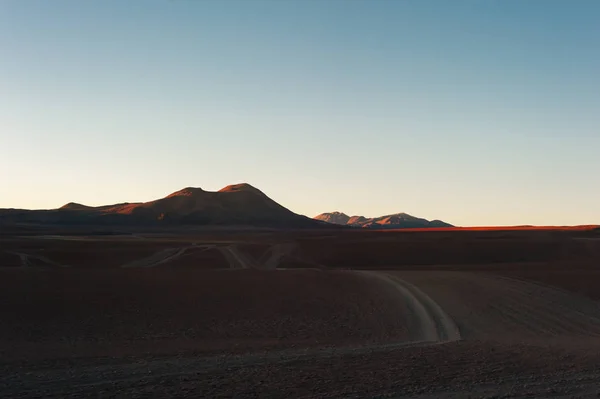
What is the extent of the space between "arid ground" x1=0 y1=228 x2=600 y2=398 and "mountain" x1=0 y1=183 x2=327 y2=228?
455 feet

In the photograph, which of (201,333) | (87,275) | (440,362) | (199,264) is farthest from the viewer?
(199,264)

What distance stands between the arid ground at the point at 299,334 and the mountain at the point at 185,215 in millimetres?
138654

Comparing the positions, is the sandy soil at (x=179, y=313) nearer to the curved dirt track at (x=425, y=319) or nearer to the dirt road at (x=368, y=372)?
the curved dirt track at (x=425, y=319)

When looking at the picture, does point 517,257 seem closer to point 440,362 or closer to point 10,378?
point 440,362

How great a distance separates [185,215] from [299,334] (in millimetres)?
158425

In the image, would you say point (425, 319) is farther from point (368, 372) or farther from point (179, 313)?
point (368, 372)

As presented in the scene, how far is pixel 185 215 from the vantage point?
6865 inches

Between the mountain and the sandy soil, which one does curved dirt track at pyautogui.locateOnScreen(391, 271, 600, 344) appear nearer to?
the sandy soil

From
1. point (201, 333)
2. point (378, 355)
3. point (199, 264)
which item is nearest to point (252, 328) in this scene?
point (201, 333)

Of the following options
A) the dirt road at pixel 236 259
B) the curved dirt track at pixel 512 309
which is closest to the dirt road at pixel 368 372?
the curved dirt track at pixel 512 309

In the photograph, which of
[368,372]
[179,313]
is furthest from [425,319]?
[368,372]

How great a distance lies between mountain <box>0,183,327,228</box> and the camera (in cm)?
16700

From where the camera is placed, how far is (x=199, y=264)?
155 ft

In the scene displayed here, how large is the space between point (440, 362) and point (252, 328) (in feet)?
26.7
